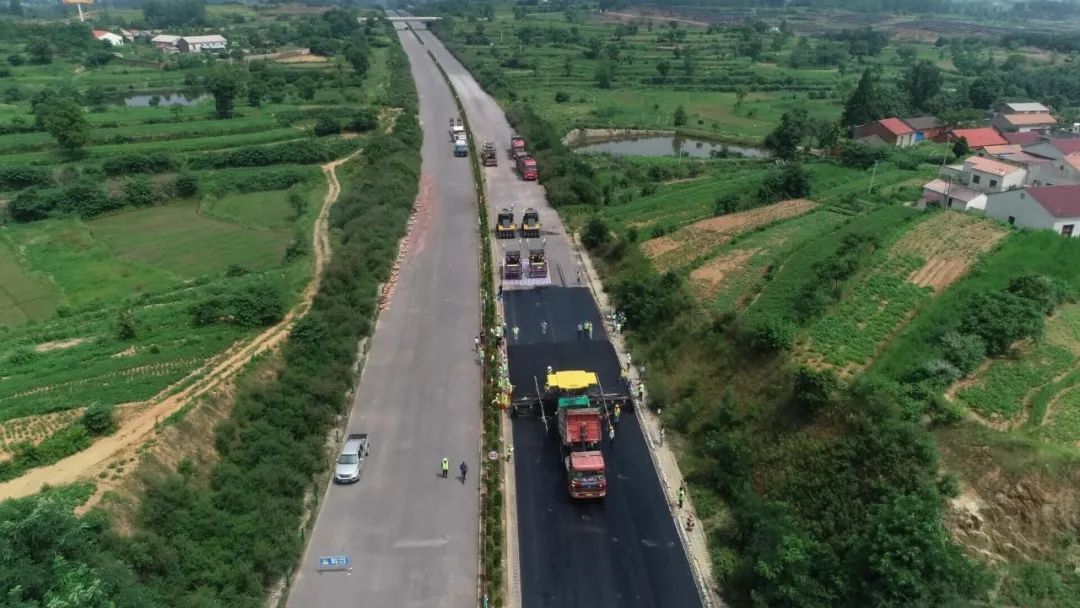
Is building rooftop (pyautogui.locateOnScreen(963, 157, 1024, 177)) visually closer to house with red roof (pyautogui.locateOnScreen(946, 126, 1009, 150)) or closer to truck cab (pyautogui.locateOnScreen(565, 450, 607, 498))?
house with red roof (pyautogui.locateOnScreen(946, 126, 1009, 150))

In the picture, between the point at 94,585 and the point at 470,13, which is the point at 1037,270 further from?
the point at 470,13

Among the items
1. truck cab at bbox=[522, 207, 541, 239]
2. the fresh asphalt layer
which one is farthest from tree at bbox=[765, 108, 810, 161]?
the fresh asphalt layer

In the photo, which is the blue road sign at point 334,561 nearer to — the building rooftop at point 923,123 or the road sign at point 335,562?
the road sign at point 335,562

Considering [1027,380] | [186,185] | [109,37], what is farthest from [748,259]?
[109,37]

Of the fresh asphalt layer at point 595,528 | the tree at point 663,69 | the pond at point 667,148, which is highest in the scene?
A: the tree at point 663,69

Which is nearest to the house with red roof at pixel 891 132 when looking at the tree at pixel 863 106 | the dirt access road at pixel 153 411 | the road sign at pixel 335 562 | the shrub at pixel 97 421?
the tree at pixel 863 106

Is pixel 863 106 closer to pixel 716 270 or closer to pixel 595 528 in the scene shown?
pixel 716 270

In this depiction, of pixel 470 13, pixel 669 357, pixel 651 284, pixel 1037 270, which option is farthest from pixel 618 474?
pixel 470 13

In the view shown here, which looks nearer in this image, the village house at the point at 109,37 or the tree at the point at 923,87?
the tree at the point at 923,87
